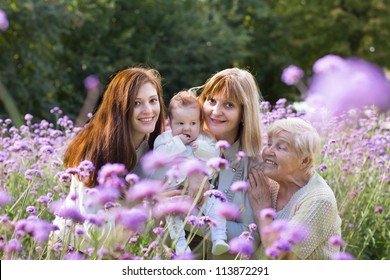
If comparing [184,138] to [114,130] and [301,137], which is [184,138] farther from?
[301,137]

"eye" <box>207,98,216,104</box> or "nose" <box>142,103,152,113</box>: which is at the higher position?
"eye" <box>207,98,216,104</box>

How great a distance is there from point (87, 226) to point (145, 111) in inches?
30.3

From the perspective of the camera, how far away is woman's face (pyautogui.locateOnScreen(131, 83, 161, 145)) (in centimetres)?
335

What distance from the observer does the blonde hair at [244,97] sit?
3393 mm

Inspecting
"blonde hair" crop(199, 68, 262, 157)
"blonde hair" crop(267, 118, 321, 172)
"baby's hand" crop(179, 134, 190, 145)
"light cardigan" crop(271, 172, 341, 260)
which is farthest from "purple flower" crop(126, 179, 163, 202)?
"blonde hair" crop(199, 68, 262, 157)

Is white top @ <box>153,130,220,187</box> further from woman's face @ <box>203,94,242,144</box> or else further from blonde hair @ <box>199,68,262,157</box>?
blonde hair @ <box>199,68,262,157</box>

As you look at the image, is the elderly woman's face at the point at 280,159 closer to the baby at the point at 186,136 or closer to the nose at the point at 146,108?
the baby at the point at 186,136

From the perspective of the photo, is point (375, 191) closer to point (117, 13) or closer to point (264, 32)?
point (117, 13)

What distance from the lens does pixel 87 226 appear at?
9.18 ft

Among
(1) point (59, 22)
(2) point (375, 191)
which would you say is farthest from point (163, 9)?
(2) point (375, 191)

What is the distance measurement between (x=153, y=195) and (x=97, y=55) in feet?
37.0

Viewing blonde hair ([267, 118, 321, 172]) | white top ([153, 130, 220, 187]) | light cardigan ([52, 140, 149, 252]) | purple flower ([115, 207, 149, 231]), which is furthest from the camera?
white top ([153, 130, 220, 187])

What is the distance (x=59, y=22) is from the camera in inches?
436

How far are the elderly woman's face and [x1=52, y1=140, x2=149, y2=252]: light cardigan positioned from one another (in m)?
0.62
